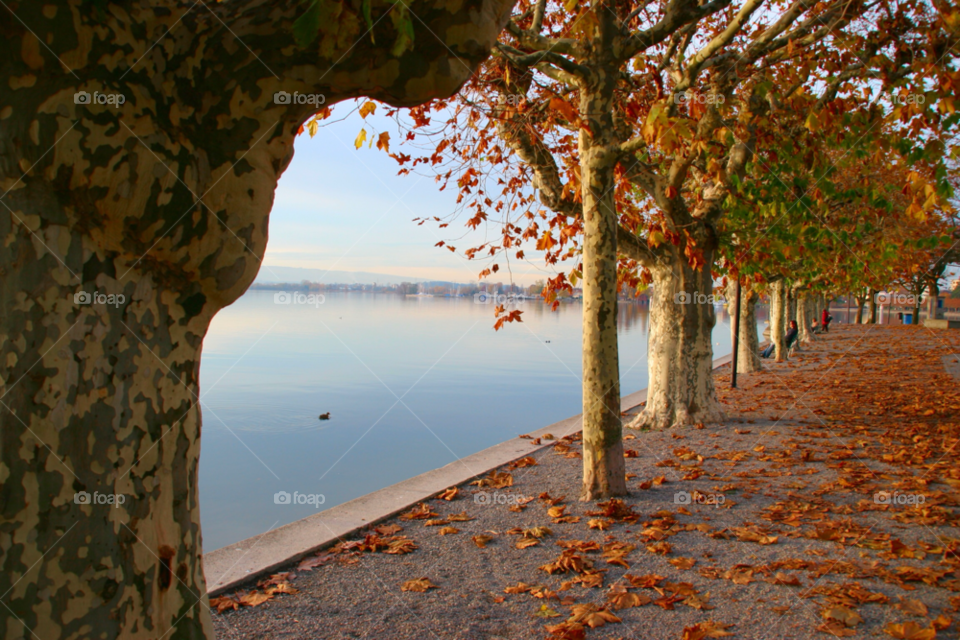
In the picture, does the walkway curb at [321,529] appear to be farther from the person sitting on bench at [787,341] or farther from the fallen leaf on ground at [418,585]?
the person sitting on bench at [787,341]

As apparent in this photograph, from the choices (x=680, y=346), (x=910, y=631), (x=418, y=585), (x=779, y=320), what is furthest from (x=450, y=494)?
(x=779, y=320)

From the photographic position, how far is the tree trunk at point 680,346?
33.1 feet

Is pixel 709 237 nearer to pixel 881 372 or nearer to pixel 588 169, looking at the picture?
pixel 588 169

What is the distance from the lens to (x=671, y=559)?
15.6 feet

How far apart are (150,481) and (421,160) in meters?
7.53

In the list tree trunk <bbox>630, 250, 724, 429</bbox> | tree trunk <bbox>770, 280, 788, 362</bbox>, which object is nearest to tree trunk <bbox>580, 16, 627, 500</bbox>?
tree trunk <bbox>630, 250, 724, 429</bbox>

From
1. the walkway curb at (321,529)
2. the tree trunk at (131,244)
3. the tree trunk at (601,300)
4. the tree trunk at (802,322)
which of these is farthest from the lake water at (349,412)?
the tree trunk at (802,322)

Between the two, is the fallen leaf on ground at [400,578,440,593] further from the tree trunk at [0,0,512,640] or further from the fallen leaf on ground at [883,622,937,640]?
the fallen leaf on ground at [883,622,937,640]

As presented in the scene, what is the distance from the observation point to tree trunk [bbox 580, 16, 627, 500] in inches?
245

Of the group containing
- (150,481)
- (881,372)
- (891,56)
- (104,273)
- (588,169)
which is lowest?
(881,372)

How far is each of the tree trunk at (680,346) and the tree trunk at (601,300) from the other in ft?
13.7

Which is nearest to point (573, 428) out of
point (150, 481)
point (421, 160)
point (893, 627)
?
point (421, 160)

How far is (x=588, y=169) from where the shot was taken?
637 cm

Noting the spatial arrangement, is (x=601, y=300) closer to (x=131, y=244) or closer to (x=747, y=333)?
(x=131, y=244)
